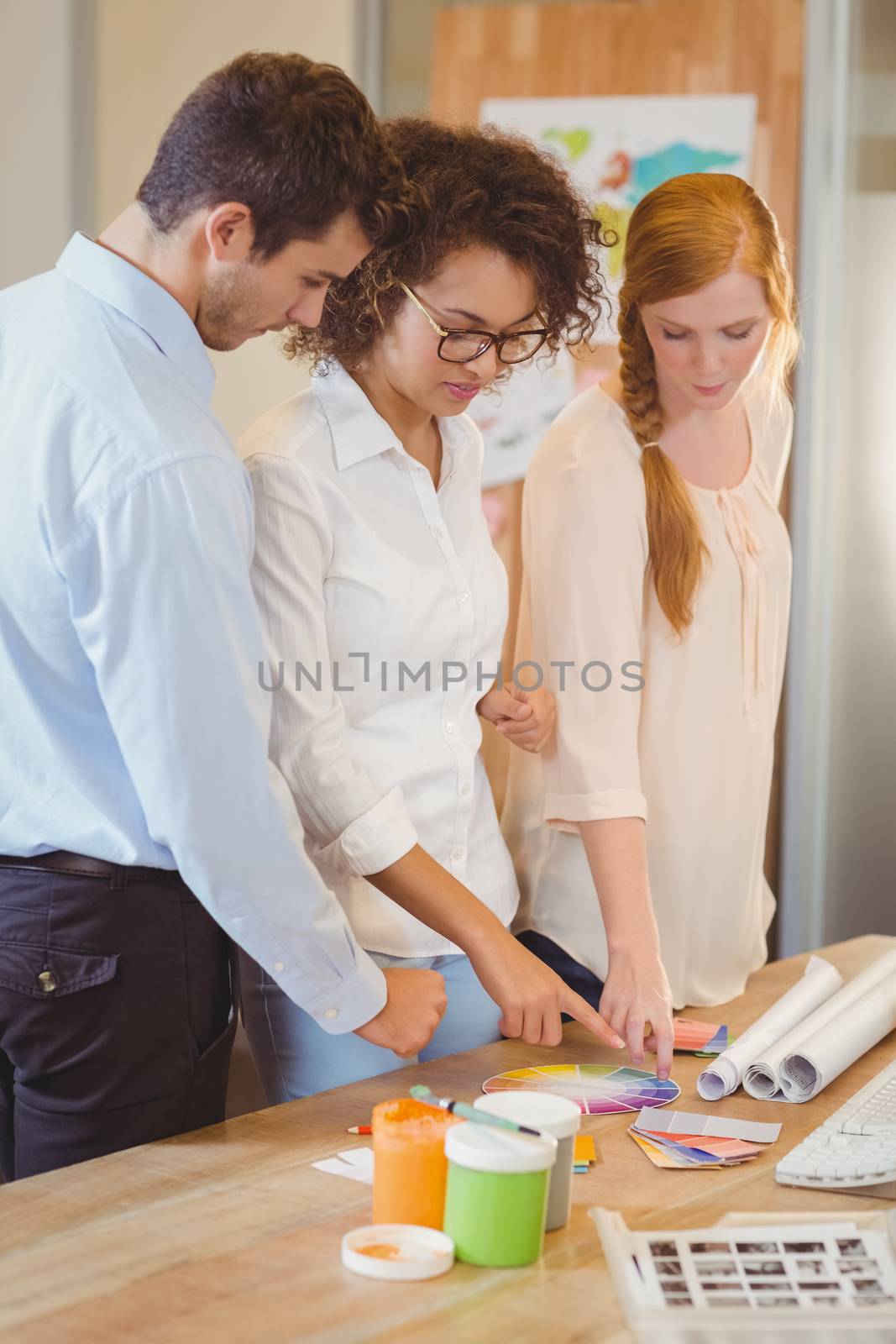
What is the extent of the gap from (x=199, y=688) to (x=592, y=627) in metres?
0.64

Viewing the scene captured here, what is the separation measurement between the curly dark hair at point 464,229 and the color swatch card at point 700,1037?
831 millimetres

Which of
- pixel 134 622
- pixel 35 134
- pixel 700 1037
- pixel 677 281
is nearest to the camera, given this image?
pixel 134 622

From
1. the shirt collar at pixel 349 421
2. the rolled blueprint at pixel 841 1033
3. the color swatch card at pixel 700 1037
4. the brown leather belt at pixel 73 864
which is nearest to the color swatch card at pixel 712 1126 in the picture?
the rolled blueprint at pixel 841 1033

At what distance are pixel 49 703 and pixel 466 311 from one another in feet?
2.03

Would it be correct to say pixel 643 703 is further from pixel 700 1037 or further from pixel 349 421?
pixel 349 421

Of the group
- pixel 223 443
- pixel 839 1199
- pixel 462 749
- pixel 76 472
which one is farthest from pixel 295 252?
pixel 839 1199

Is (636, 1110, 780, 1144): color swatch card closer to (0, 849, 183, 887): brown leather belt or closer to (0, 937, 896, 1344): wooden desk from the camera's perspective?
(0, 937, 896, 1344): wooden desk

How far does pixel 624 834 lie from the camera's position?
1.67 meters

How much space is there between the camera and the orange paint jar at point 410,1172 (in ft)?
3.49

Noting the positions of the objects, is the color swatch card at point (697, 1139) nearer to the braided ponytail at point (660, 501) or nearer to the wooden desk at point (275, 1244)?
the wooden desk at point (275, 1244)

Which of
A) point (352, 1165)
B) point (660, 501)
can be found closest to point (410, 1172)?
point (352, 1165)

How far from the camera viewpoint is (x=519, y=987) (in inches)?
57.0

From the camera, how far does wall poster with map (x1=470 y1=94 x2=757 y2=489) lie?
126 inches

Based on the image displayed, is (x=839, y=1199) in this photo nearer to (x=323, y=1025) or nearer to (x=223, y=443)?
(x=323, y=1025)
